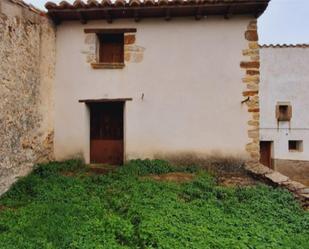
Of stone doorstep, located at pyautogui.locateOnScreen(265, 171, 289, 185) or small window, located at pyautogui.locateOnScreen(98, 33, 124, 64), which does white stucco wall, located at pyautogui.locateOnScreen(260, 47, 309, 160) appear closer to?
stone doorstep, located at pyautogui.locateOnScreen(265, 171, 289, 185)

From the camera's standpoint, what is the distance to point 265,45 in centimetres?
1215

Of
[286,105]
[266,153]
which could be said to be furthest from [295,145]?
[286,105]

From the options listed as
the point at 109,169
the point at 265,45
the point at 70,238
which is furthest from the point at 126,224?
the point at 265,45

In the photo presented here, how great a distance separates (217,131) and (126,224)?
3.62 metres

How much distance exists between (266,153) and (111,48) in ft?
28.3

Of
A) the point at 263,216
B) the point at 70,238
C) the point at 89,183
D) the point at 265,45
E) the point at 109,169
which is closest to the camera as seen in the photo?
the point at 70,238

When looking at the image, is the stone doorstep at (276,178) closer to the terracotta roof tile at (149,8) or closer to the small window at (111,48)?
the terracotta roof tile at (149,8)

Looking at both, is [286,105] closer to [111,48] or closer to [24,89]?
[111,48]

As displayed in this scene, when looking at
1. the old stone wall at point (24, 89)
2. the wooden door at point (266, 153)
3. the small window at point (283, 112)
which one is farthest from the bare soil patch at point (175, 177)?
the small window at point (283, 112)

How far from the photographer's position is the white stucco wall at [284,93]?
39.9 feet

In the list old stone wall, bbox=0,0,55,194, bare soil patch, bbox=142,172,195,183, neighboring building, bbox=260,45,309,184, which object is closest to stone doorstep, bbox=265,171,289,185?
bare soil patch, bbox=142,172,195,183

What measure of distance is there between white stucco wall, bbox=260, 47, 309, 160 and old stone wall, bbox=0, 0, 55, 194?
29.0 ft

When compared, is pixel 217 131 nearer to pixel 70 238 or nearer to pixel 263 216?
pixel 263 216

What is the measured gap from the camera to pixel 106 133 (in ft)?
24.2
